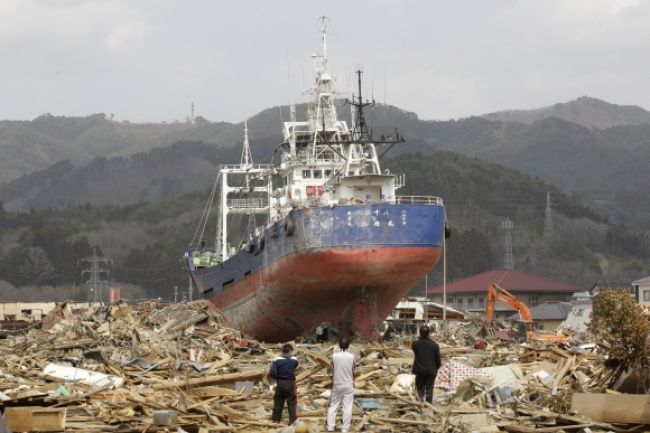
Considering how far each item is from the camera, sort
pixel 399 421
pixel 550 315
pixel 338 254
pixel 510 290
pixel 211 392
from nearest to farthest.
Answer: pixel 399 421 → pixel 211 392 → pixel 338 254 → pixel 550 315 → pixel 510 290

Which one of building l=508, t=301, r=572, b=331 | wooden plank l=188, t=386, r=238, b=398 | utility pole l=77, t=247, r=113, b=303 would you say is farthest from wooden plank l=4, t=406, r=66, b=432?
utility pole l=77, t=247, r=113, b=303

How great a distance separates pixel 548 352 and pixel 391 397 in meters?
7.27

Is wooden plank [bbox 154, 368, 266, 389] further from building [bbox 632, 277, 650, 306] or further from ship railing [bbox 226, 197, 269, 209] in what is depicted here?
building [bbox 632, 277, 650, 306]

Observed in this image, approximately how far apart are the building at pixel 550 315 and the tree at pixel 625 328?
182ft

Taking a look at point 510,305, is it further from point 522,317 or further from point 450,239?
point 450,239

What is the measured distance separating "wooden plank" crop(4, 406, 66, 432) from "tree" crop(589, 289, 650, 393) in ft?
27.0

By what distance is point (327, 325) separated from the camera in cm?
3719

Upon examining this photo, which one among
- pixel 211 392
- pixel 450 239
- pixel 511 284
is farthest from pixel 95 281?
pixel 211 392

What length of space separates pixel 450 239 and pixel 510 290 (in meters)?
25.0

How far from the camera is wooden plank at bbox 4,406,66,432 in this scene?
15.0 m

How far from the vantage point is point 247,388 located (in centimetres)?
2027

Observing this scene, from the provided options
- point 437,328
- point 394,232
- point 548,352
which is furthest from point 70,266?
point 548,352

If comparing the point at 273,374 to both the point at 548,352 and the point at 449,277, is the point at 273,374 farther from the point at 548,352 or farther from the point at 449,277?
the point at 449,277

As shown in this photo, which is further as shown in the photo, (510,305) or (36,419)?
(510,305)
